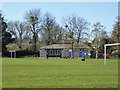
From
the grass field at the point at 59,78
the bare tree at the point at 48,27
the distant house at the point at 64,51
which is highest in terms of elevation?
the bare tree at the point at 48,27

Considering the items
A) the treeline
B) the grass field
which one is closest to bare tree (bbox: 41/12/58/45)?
the treeline

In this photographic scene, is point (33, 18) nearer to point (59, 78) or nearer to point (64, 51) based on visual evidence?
point (64, 51)

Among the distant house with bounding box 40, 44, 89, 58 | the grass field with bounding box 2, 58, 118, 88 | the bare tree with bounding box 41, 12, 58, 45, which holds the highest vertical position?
the bare tree with bounding box 41, 12, 58, 45

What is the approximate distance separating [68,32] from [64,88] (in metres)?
47.9

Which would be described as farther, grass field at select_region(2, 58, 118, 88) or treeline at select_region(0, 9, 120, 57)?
treeline at select_region(0, 9, 120, 57)

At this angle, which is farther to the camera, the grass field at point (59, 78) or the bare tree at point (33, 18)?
the bare tree at point (33, 18)

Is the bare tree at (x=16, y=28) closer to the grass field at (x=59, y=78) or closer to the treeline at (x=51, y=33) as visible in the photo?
the treeline at (x=51, y=33)

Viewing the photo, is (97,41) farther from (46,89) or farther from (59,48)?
(46,89)

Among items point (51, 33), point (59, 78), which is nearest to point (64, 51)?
point (51, 33)

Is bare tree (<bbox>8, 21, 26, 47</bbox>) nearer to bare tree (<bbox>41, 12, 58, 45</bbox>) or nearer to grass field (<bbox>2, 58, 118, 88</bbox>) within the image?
bare tree (<bbox>41, 12, 58, 45</bbox>)

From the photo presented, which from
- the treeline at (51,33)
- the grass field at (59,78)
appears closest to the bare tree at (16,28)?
the treeline at (51,33)

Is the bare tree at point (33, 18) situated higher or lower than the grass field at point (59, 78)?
higher

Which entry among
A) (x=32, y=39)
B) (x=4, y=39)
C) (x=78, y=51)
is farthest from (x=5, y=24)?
(x=78, y=51)

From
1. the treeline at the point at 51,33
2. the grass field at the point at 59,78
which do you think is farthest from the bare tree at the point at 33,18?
the grass field at the point at 59,78
